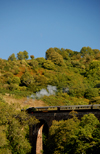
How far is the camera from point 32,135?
154 ft

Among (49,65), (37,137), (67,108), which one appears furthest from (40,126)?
(49,65)

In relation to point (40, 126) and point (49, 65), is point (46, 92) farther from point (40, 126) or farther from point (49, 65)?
point (40, 126)

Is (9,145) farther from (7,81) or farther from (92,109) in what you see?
(7,81)

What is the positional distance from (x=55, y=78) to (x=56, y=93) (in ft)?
26.7

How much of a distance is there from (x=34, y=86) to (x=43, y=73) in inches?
489

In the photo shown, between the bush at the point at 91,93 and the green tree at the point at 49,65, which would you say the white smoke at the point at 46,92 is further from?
the green tree at the point at 49,65

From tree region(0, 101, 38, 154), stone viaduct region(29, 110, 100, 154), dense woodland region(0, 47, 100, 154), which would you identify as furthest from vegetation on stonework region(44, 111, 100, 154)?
stone viaduct region(29, 110, 100, 154)

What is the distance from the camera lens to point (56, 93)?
258 ft

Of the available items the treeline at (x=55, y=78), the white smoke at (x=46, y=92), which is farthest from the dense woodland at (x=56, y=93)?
the white smoke at (x=46, y=92)

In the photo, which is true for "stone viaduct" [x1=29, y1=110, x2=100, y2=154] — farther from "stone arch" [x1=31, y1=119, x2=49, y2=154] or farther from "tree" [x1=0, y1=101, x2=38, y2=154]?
"tree" [x1=0, y1=101, x2=38, y2=154]

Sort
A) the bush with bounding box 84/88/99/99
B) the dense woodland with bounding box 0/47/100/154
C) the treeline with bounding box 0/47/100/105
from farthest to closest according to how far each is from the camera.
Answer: the treeline with bounding box 0/47/100/105
the bush with bounding box 84/88/99/99
the dense woodland with bounding box 0/47/100/154

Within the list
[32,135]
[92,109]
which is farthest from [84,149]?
[32,135]

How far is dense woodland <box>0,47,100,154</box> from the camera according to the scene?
31133mm

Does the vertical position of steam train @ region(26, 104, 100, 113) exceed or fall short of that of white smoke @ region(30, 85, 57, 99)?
it falls short
